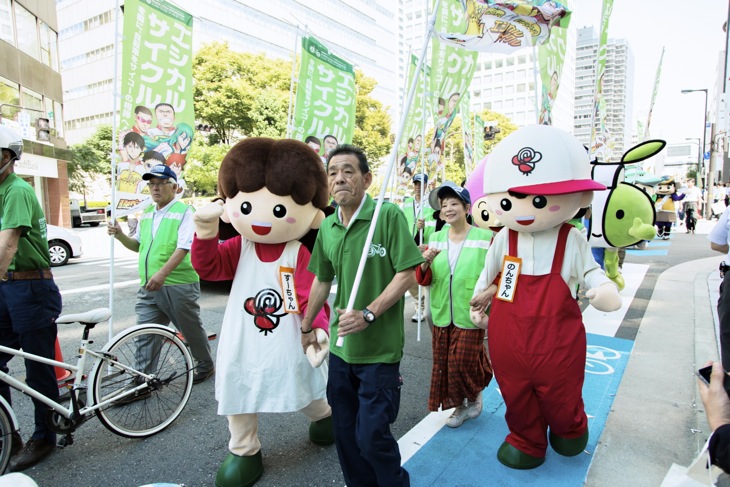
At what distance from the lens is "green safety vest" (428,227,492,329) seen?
3.16m

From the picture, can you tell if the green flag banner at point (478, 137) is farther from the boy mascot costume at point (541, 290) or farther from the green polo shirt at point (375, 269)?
the green polo shirt at point (375, 269)

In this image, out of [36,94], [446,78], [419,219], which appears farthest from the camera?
[36,94]

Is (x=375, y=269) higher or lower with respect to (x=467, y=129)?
lower

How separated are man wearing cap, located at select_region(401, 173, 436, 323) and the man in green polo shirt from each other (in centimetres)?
268

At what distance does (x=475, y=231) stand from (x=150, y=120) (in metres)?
3.21

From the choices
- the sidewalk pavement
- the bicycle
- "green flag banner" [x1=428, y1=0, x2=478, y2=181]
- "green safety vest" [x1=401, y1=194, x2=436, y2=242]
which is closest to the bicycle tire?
→ the bicycle

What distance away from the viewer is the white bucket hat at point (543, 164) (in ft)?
8.05

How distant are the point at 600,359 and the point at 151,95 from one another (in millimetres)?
5038

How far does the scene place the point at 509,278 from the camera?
2629 millimetres

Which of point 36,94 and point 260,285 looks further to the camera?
point 36,94

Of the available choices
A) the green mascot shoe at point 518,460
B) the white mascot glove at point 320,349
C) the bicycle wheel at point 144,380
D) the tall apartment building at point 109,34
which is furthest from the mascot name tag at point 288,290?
the tall apartment building at point 109,34

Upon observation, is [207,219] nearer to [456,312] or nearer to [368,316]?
[368,316]

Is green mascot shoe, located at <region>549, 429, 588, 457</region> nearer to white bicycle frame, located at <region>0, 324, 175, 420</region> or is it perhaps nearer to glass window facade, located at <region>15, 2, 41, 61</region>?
white bicycle frame, located at <region>0, 324, 175, 420</region>

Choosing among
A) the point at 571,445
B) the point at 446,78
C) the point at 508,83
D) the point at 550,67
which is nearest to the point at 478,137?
the point at 446,78
